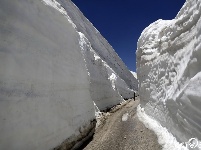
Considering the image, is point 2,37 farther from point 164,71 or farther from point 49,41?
point 164,71

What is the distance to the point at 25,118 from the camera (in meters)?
6.98

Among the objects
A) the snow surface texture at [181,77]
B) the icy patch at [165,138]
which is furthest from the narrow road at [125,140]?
the snow surface texture at [181,77]

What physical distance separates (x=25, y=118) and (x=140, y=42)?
12.0 metres

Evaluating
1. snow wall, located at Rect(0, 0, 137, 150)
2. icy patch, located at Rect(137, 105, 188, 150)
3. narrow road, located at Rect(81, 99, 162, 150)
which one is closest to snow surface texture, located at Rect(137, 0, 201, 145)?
icy patch, located at Rect(137, 105, 188, 150)

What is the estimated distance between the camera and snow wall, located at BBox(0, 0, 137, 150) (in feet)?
21.8

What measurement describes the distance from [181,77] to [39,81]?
468cm

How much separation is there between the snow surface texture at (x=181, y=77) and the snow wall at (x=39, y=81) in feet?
12.8

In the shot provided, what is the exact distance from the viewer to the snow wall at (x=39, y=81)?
21.8 ft

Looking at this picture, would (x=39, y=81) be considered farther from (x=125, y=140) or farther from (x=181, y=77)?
(x=181, y=77)

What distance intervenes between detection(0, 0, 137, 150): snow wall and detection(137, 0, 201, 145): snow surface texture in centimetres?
391

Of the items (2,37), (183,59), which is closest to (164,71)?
(183,59)

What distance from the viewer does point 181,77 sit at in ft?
22.8

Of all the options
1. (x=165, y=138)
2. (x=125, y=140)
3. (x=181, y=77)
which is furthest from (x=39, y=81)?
(x=165, y=138)

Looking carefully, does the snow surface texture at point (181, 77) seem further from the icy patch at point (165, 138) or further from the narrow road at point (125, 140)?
the narrow road at point (125, 140)
